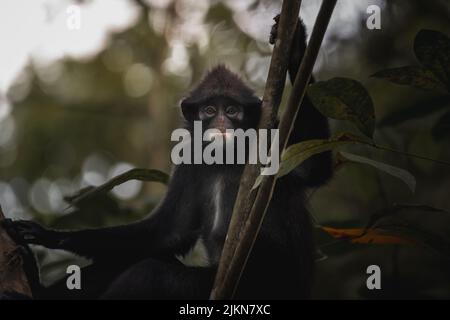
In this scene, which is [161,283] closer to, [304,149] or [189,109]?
[189,109]

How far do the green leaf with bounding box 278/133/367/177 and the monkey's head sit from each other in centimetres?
200

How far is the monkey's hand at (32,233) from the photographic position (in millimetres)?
4105

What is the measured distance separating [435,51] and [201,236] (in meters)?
2.82

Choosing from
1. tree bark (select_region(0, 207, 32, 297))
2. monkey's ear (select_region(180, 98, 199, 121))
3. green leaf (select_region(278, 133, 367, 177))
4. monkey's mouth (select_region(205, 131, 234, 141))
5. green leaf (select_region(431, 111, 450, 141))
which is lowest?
tree bark (select_region(0, 207, 32, 297))

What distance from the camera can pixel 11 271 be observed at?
10.2 feet

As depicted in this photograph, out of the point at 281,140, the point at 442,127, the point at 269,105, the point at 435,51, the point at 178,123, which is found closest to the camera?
the point at 281,140

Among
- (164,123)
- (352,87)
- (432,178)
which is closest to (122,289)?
(352,87)

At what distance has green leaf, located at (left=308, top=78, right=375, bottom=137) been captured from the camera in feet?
8.92

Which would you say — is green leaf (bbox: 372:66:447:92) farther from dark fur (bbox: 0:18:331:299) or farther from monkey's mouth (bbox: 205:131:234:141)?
monkey's mouth (bbox: 205:131:234:141)

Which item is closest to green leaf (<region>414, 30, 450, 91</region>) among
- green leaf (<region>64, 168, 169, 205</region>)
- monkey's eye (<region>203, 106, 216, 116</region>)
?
green leaf (<region>64, 168, 169, 205</region>)

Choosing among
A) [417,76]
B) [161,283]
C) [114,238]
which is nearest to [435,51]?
[417,76]
